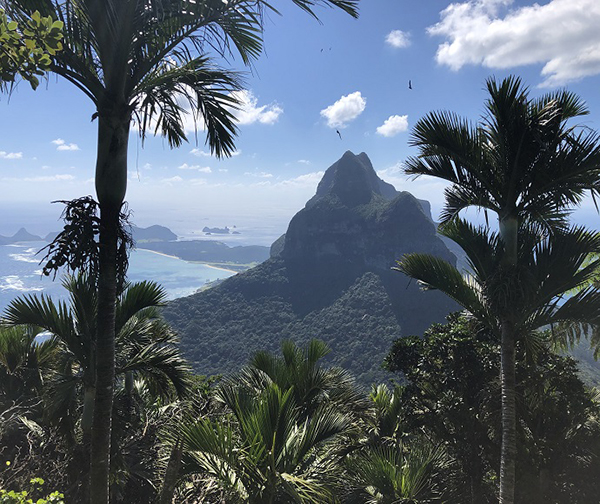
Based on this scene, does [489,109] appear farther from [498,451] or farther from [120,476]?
[120,476]

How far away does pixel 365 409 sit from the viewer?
626cm

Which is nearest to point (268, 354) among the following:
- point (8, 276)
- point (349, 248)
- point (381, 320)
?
point (381, 320)

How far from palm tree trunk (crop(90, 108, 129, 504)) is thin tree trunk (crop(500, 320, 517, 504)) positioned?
160 inches

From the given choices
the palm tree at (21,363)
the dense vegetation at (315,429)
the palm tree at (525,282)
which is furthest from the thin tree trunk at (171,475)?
the palm tree at (21,363)

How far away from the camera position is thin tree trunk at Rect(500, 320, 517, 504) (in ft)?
13.9

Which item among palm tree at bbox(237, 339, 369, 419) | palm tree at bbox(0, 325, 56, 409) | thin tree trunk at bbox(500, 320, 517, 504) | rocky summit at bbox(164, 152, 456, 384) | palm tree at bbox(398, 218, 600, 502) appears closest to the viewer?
palm tree at bbox(398, 218, 600, 502)

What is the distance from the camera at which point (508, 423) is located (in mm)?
4324

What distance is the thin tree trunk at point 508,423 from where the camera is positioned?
4.24 m

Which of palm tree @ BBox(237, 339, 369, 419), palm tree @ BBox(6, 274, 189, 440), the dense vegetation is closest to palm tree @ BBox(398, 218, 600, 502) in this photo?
the dense vegetation

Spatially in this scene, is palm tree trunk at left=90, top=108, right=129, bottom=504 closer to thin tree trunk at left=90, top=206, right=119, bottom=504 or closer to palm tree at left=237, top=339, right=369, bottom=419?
thin tree trunk at left=90, top=206, right=119, bottom=504

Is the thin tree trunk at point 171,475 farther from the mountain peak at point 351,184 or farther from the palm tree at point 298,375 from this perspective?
the mountain peak at point 351,184

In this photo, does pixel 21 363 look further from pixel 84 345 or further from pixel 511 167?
pixel 511 167

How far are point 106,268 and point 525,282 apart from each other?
407cm

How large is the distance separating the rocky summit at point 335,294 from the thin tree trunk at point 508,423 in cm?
4738
